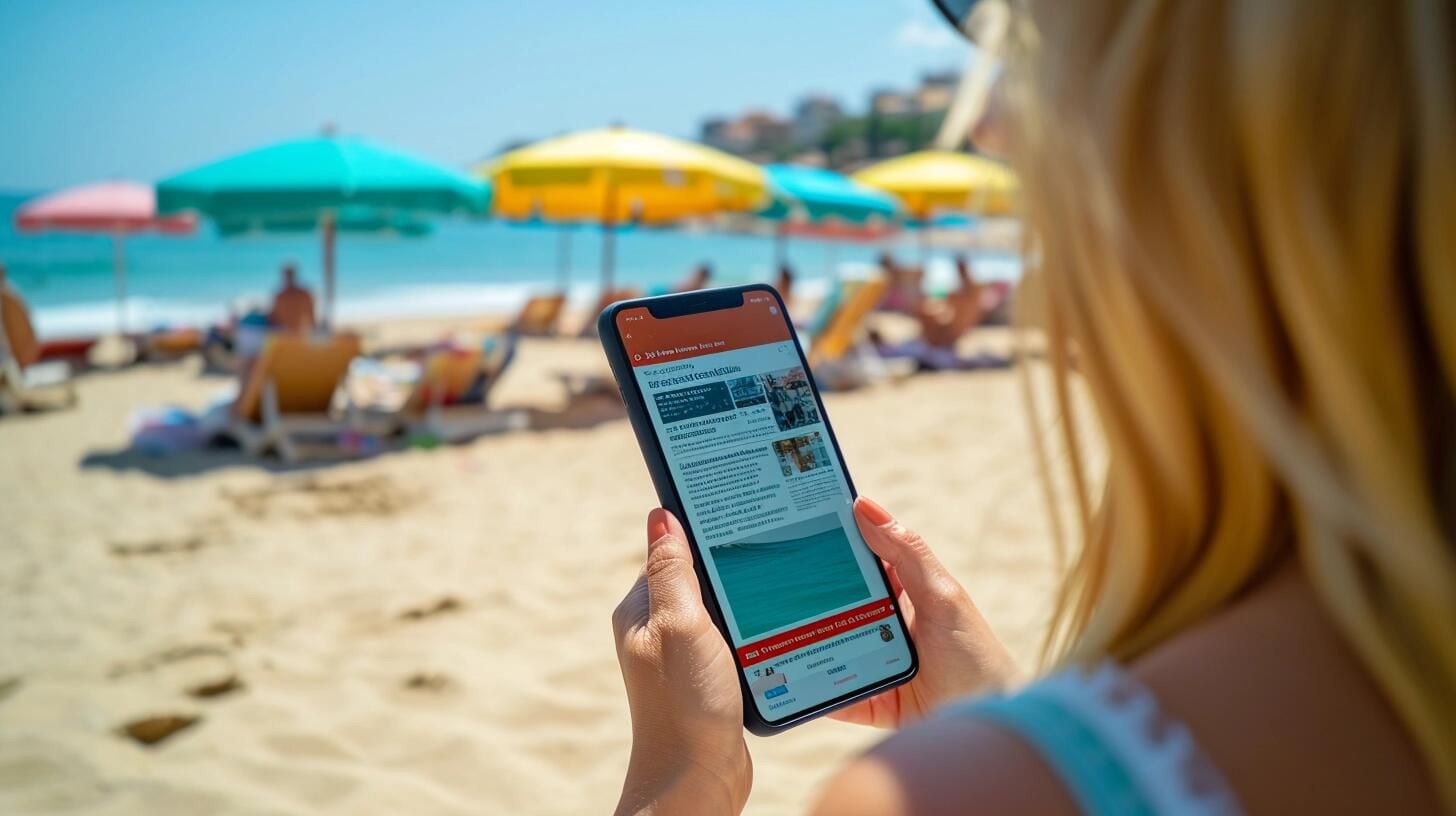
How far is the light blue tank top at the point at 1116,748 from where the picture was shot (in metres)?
0.54

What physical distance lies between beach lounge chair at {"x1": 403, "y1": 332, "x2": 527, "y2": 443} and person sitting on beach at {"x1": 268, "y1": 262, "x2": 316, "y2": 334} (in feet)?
9.50

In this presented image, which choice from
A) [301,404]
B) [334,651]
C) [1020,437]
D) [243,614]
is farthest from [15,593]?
[1020,437]

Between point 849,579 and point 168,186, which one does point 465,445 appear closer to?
point 168,186

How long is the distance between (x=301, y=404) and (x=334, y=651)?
4012mm

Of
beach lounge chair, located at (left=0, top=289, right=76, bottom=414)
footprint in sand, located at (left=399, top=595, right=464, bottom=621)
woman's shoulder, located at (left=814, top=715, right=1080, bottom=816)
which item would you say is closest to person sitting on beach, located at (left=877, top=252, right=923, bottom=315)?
beach lounge chair, located at (left=0, top=289, right=76, bottom=414)

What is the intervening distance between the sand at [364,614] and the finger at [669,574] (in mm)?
1401

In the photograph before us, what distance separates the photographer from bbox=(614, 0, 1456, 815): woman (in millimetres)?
550

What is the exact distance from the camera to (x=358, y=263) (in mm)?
36406

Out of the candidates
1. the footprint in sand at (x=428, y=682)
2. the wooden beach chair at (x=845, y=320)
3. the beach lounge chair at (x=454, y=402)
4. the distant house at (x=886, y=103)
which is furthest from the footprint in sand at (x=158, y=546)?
the distant house at (x=886, y=103)

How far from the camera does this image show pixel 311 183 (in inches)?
281

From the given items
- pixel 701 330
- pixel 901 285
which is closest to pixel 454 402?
pixel 701 330

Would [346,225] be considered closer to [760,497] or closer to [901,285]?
[901,285]

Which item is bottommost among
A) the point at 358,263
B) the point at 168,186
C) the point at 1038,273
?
the point at 358,263

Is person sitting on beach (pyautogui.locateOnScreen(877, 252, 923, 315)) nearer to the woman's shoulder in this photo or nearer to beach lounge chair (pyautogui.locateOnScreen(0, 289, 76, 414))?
beach lounge chair (pyautogui.locateOnScreen(0, 289, 76, 414))
